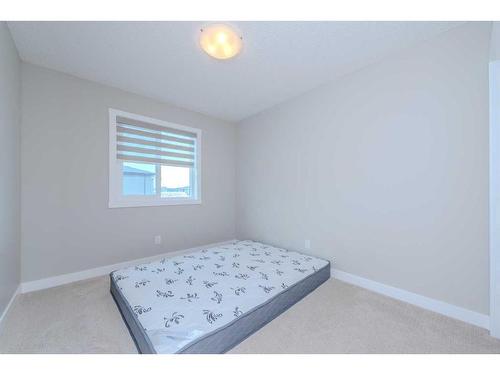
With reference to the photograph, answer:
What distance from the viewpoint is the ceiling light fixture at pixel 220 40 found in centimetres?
154

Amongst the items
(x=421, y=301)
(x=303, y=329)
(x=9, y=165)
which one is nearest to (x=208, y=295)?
(x=303, y=329)

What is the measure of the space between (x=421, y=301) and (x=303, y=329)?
1.14 m

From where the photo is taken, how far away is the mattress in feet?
3.98

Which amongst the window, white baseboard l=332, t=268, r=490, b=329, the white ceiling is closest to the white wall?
white baseboard l=332, t=268, r=490, b=329

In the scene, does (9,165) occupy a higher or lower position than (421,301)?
higher

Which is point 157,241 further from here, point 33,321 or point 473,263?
point 473,263

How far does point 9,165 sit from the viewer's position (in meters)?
1.71

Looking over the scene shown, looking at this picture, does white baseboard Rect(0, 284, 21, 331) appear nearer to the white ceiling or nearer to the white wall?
the white ceiling

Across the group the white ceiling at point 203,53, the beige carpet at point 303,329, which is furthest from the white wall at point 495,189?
the white ceiling at point 203,53

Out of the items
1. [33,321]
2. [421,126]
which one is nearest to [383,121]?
[421,126]

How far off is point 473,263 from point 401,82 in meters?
1.63

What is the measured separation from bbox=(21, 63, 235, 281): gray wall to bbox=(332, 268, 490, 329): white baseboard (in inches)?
95.7

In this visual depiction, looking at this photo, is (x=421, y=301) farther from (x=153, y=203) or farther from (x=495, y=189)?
(x=153, y=203)

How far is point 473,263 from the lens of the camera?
5.13 feet
